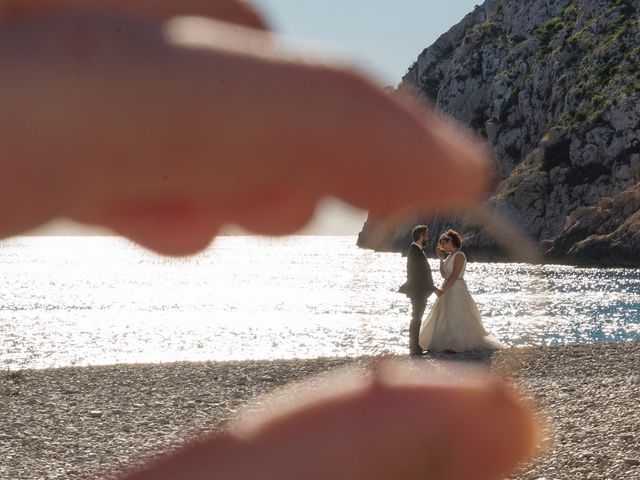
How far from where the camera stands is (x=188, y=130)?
70 cm

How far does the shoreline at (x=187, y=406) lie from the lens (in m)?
9.32

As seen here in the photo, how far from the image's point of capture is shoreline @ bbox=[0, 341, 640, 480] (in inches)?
367

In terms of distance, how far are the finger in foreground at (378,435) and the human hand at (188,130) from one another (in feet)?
0.85

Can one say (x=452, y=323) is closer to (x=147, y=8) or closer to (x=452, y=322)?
(x=452, y=322)

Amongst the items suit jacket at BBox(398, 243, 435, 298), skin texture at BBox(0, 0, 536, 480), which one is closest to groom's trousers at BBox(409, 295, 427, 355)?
suit jacket at BBox(398, 243, 435, 298)

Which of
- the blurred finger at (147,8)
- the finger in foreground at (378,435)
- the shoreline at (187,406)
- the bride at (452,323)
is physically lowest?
the shoreline at (187,406)

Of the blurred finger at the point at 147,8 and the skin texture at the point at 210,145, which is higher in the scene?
the blurred finger at the point at 147,8

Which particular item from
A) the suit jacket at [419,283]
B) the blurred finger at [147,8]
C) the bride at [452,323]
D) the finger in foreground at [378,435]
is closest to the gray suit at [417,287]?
the suit jacket at [419,283]

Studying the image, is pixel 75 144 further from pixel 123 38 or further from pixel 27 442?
pixel 27 442

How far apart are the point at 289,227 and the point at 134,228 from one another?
0.53 ft

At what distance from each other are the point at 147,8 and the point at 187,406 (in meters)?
13.2

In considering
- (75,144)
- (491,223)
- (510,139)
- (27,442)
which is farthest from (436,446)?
(510,139)

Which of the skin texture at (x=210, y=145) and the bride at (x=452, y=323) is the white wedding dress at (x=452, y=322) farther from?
the skin texture at (x=210, y=145)

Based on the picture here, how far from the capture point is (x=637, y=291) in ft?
185
